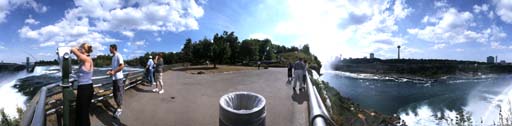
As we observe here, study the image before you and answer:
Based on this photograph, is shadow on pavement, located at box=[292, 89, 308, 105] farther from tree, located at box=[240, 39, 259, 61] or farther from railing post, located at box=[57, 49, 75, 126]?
tree, located at box=[240, 39, 259, 61]

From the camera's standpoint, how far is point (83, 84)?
15.8 feet

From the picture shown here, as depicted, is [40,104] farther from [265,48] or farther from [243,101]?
[265,48]

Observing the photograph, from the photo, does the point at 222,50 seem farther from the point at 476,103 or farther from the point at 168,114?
the point at 476,103

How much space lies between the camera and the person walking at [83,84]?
4762 mm

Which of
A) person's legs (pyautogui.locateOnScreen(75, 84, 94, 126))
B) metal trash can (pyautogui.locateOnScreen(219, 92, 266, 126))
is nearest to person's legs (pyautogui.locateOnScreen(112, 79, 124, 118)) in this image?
person's legs (pyautogui.locateOnScreen(75, 84, 94, 126))

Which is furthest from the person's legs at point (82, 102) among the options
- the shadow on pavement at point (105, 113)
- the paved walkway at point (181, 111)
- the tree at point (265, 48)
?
the tree at point (265, 48)

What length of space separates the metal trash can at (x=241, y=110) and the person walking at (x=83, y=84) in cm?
232

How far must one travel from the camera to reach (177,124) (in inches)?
263

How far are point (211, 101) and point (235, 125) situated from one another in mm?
6199

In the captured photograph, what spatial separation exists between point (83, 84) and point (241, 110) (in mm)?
2601

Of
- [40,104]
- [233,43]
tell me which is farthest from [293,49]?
[40,104]

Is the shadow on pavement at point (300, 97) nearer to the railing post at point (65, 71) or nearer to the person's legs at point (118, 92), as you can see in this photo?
the person's legs at point (118, 92)

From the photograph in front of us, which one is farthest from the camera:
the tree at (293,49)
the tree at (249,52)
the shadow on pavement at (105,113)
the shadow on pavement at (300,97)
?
the tree at (293,49)

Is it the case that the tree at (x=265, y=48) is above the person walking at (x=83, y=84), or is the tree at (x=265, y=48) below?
above
